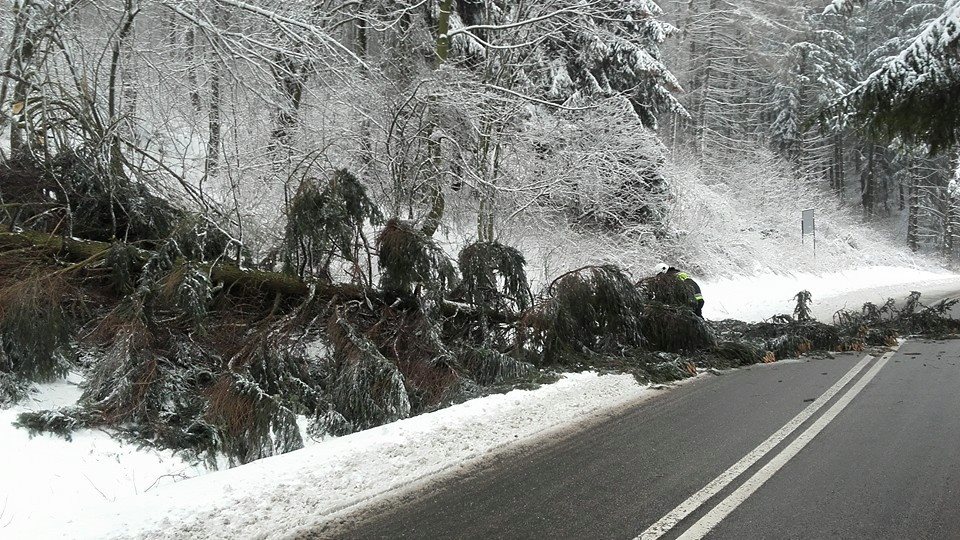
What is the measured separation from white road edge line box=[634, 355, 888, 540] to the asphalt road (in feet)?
0.06

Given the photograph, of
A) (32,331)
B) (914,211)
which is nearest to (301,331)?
(32,331)

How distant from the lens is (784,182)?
111 feet

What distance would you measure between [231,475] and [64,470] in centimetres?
113

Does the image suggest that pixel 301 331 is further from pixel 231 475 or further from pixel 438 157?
pixel 438 157

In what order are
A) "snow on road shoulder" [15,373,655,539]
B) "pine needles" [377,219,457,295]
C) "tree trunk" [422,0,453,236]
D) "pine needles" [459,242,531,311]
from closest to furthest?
"snow on road shoulder" [15,373,655,539] < "pine needles" [377,219,457,295] < "pine needles" [459,242,531,311] < "tree trunk" [422,0,453,236]

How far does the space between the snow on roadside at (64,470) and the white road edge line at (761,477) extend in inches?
143

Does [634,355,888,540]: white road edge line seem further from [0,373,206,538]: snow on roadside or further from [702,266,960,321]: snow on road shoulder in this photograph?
[702,266,960,321]: snow on road shoulder

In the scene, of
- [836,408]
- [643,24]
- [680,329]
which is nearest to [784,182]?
[643,24]

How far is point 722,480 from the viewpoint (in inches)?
173

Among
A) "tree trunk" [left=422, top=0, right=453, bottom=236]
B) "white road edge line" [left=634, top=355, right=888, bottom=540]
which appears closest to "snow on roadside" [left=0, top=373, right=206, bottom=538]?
"white road edge line" [left=634, top=355, right=888, bottom=540]

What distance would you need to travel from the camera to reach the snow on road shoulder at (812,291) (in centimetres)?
1733

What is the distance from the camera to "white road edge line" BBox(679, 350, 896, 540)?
367 cm

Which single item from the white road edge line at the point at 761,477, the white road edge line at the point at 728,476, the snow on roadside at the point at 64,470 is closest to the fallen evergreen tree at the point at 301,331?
the snow on roadside at the point at 64,470

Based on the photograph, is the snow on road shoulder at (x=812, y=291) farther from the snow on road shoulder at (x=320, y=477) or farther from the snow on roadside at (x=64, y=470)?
the snow on roadside at (x=64, y=470)
